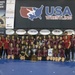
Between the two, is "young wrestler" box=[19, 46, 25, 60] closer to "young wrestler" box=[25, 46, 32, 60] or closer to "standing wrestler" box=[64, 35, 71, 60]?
"young wrestler" box=[25, 46, 32, 60]

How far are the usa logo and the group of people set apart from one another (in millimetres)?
2671

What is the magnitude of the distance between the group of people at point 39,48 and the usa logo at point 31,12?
2671 mm

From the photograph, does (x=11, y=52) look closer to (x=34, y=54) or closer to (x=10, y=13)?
(x=34, y=54)

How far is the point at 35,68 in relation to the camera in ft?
54.9

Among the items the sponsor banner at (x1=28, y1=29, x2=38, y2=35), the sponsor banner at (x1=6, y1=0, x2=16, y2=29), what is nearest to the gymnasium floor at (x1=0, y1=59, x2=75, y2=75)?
the sponsor banner at (x1=28, y1=29, x2=38, y2=35)

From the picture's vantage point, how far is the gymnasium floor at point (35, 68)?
15.8 meters

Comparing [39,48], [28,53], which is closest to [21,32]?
[28,53]

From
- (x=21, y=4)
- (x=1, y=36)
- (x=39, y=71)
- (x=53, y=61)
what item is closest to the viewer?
(x=39, y=71)

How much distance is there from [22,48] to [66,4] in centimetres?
558

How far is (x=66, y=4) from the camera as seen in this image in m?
22.2

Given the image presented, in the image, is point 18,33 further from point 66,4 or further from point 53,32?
point 66,4

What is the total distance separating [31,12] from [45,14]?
120 cm

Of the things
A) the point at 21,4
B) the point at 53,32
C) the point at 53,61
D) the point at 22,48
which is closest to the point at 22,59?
the point at 22,48

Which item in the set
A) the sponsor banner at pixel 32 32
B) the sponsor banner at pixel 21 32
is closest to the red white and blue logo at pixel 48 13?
the sponsor banner at pixel 32 32
